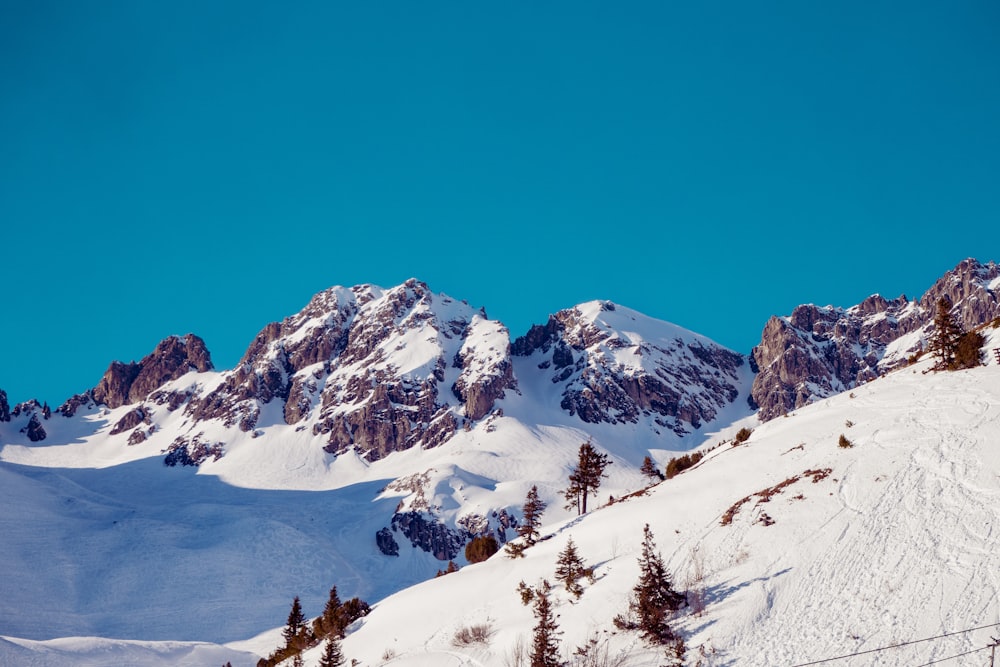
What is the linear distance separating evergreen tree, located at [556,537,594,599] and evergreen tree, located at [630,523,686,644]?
6.78 meters

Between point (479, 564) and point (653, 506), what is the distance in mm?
13492

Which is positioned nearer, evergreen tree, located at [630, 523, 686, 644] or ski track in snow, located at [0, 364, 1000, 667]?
ski track in snow, located at [0, 364, 1000, 667]

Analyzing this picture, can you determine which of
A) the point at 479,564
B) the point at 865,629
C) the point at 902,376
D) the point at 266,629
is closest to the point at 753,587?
the point at 865,629

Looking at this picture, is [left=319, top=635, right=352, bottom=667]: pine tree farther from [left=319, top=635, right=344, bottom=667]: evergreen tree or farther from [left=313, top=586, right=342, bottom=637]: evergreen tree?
[left=313, top=586, right=342, bottom=637]: evergreen tree

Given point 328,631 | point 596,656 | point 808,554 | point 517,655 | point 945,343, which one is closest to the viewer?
point 596,656

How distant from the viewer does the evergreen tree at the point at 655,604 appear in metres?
36.4

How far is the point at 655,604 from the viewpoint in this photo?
1474 inches

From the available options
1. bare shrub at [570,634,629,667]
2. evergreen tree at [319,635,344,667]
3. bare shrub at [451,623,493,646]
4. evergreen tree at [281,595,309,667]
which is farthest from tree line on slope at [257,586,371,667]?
bare shrub at [570,634,629,667]

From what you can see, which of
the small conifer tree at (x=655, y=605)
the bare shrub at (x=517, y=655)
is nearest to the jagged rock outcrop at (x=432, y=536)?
the bare shrub at (x=517, y=655)

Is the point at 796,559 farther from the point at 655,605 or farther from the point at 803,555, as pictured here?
the point at 655,605

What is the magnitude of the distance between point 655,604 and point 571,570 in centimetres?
963

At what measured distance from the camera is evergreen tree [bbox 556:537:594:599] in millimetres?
45656

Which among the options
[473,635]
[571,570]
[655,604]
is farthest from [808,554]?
[473,635]

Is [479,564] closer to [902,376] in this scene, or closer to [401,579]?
[902,376]
